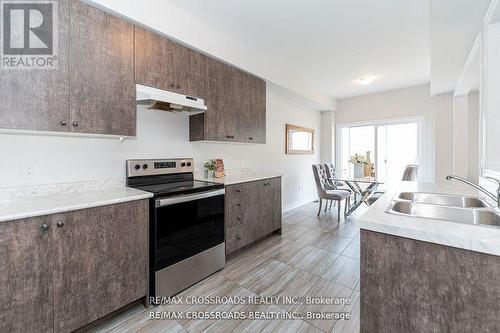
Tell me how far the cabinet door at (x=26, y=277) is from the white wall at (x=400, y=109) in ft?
19.6

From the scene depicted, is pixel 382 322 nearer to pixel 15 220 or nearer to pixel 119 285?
pixel 119 285

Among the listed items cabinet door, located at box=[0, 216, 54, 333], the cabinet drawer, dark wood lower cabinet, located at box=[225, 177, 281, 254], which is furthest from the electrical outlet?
the cabinet drawer

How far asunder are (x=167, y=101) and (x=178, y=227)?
1127 millimetres

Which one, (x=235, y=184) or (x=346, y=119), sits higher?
(x=346, y=119)

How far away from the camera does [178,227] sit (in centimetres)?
195

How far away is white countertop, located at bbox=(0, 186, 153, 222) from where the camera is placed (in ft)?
4.15

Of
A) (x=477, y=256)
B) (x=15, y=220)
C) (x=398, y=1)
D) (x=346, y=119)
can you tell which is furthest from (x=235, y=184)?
(x=346, y=119)

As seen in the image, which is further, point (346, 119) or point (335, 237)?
point (346, 119)

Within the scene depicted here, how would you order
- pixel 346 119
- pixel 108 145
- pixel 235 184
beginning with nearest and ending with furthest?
pixel 108 145
pixel 235 184
pixel 346 119

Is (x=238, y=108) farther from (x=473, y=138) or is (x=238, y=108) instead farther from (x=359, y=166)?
(x=473, y=138)

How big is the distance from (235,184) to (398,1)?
2443mm

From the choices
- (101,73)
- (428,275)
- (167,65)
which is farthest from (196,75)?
(428,275)

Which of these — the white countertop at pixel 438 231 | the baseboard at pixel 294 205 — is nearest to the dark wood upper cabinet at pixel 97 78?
the white countertop at pixel 438 231

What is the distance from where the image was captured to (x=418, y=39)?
9.46 feet
